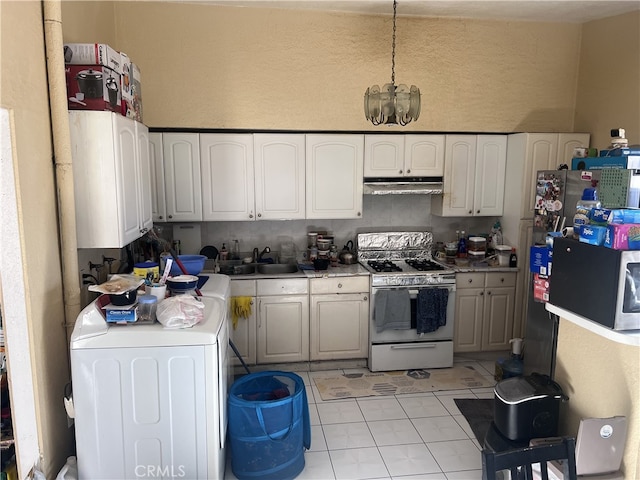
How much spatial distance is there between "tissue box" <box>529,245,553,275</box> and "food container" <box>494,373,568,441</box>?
639 mm

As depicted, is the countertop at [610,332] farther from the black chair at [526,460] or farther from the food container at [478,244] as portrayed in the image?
the food container at [478,244]

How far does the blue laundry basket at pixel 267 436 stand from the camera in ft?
8.28

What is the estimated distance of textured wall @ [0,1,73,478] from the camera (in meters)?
1.90

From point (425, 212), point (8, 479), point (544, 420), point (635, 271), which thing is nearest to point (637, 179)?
point (635, 271)

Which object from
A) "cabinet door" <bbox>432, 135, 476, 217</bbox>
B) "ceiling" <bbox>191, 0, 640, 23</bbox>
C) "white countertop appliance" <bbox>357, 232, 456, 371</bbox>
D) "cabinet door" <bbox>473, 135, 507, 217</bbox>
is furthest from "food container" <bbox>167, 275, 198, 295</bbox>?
"cabinet door" <bbox>473, 135, 507, 217</bbox>

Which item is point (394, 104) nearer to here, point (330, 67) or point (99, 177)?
point (330, 67)

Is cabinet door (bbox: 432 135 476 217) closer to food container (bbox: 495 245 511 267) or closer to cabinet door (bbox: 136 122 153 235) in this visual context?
food container (bbox: 495 245 511 267)

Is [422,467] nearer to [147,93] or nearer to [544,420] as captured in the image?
[544,420]

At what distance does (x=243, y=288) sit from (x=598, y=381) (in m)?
2.53

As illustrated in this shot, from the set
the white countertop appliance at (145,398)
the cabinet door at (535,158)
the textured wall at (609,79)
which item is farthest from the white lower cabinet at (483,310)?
the white countertop appliance at (145,398)

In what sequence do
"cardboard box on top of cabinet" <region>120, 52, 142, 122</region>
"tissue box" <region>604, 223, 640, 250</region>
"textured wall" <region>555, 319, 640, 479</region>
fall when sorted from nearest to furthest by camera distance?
"tissue box" <region>604, 223, 640, 250</region> → "textured wall" <region>555, 319, 640, 479</region> → "cardboard box on top of cabinet" <region>120, 52, 142, 122</region>

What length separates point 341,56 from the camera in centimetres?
398

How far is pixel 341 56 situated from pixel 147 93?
1669 millimetres

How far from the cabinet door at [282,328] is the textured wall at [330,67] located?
1.52 m
